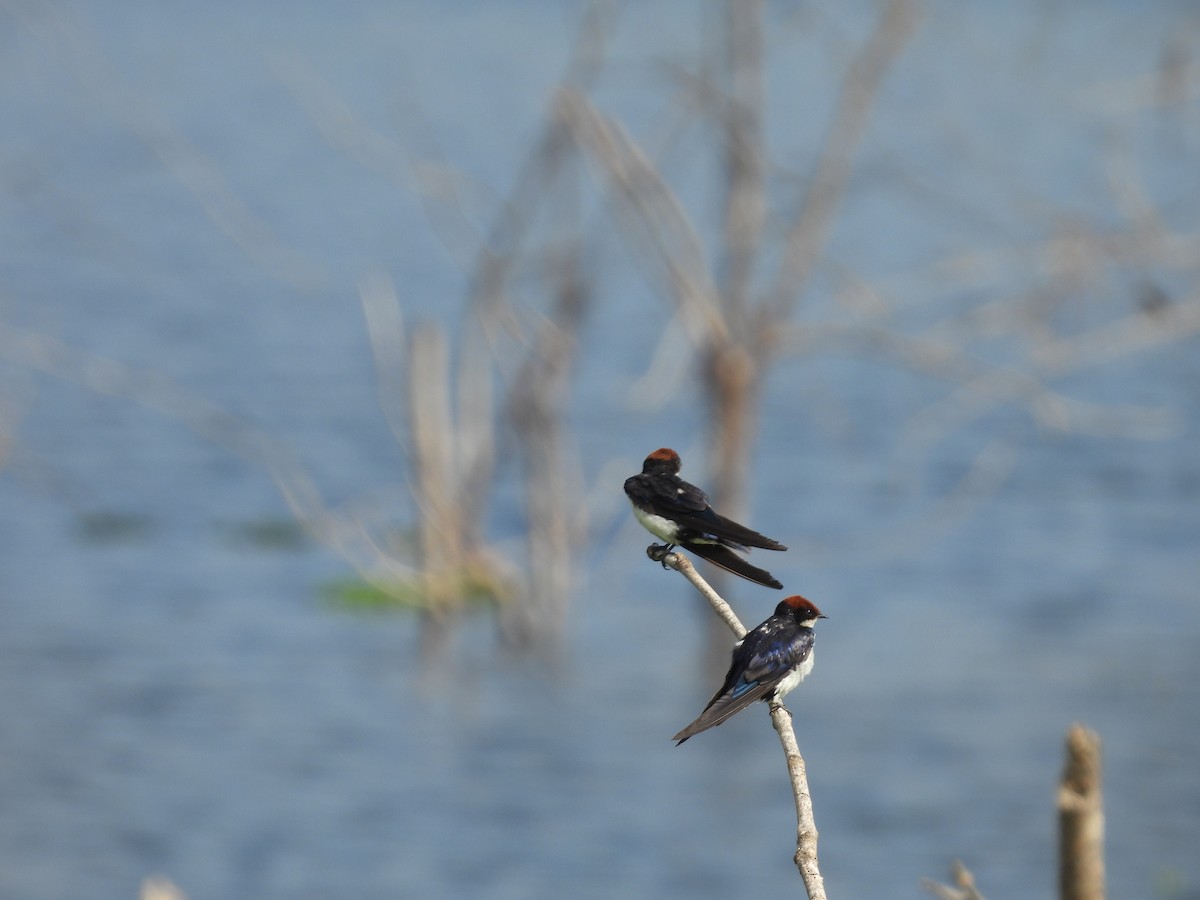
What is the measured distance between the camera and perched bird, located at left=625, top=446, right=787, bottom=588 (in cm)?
303

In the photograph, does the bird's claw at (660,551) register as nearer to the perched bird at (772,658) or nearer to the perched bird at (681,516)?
the perched bird at (681,516)

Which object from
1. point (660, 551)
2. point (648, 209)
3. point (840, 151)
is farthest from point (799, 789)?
point (840, 151)

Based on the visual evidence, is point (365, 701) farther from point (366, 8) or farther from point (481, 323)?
point (366, 8)

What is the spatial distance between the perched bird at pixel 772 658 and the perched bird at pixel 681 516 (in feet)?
0.53

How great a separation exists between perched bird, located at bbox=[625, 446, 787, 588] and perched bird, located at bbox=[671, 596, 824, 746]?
163 millimetres

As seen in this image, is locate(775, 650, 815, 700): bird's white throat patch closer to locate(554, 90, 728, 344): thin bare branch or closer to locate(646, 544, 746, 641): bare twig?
locate(646, 544, 746, 641): bare twig

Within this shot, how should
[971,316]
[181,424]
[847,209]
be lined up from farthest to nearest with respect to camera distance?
1. [847,209]
2. [181,424]
3. [971,316]

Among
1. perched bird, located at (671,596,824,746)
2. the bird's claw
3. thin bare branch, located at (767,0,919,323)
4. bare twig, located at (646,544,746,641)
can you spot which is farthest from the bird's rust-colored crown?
thin bare branch, located at (767,0,919,323)

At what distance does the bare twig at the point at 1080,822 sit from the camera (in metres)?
4.16

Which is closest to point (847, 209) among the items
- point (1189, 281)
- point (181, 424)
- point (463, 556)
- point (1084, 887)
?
point (1189, 281)

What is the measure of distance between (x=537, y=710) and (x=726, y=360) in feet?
15.5

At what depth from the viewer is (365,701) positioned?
19.4m

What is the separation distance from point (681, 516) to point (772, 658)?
0.31 metres

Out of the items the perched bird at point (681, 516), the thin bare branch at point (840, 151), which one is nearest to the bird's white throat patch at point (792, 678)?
the perched bird at point (681, 516)
